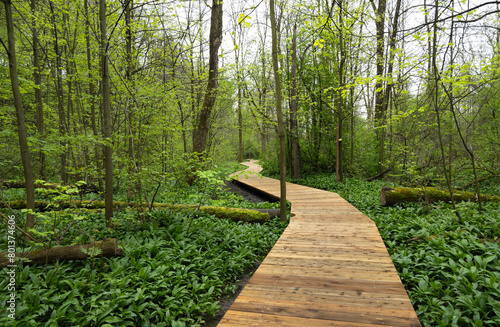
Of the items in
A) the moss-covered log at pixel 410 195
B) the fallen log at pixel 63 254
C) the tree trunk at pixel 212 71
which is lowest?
the fallen log at pixel 63 254

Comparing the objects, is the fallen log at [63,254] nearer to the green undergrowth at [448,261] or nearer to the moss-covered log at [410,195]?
the green undergrowth at [448,261]

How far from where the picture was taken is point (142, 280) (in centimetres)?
324

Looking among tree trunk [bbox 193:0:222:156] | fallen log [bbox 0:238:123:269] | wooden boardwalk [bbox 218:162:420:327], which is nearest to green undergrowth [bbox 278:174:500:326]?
wooden boardwalk [bbox 218:162:420:327]

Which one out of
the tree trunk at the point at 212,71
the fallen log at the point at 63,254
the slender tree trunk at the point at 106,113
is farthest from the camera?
the tree trunk at the point at 212,71

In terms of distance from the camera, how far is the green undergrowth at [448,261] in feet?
8.38

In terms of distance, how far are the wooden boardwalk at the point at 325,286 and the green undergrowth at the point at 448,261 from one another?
357mm

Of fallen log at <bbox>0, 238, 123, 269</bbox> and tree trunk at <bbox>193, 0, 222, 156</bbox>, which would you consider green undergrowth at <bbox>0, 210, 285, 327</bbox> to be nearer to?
fallen log at <bbox>0, 238, 123, 269</bbox>

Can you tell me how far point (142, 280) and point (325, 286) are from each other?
2515 mm

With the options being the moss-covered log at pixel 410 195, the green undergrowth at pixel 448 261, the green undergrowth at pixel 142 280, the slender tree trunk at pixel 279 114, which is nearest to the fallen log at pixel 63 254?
the green undergrowth at pixel 142 280

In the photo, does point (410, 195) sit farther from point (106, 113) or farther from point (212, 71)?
point (212, 71)

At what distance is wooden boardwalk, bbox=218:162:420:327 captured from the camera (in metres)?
2.35

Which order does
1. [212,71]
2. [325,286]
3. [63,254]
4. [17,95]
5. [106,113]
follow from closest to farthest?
[325,286] → [17,95] → [63,254] → [106,113] → [212,71]

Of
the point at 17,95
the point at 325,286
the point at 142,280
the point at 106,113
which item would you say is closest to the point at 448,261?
the point at 325,286

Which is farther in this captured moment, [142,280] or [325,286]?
[142,280]
